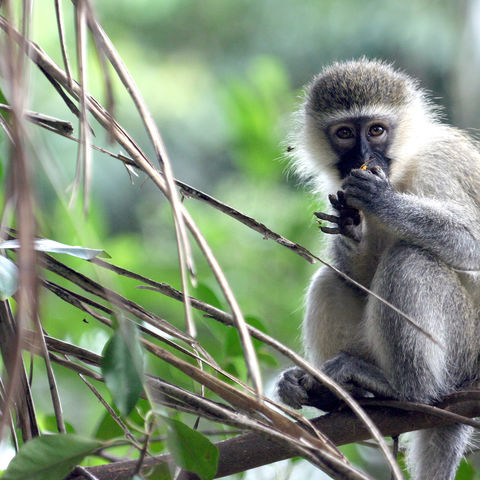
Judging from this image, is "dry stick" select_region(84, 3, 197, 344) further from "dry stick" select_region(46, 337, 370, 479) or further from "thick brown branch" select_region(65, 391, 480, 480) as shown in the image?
"thick brown branch" select_region(65, 391, 480, 480)

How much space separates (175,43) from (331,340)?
10.2 meters

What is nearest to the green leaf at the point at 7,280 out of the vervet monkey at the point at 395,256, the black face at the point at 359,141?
the vervet monkey at the point at 395,256

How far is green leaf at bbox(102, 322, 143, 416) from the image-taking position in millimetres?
1363

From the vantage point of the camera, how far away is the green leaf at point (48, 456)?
1.39 metres

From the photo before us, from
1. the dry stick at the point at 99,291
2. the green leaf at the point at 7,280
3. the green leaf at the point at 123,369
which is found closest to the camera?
the green leaf at the point at 123,369

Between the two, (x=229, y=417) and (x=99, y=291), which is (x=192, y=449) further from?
(x=99, y=291)

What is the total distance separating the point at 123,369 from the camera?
139 centimetres

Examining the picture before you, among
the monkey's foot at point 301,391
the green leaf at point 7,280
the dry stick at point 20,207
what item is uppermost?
the dry stick at point 20,207

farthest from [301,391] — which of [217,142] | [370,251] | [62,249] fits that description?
[217,142]

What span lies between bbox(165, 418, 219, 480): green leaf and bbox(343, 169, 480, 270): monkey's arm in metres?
1.84

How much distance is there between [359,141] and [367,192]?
662 mm

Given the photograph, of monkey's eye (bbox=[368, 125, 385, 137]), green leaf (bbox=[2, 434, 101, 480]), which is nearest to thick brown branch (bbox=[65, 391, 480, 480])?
green leaf (bbox=[2, 434, 101, 480])

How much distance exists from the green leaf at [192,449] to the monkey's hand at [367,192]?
1834 millimetres

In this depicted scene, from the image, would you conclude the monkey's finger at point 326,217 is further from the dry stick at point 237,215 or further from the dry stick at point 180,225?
the dry stick at point 180,225
